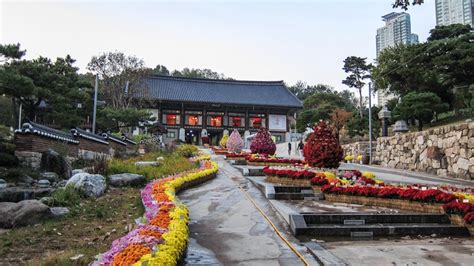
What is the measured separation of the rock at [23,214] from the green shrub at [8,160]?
507 cm

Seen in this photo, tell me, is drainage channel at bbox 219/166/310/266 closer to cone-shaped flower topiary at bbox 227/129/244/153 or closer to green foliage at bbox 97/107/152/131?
cone-shaped flower topiary at bbox 227/129/244/153

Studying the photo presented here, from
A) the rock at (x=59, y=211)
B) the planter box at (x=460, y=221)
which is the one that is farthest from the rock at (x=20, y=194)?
the planter box at (x=460, y=221)

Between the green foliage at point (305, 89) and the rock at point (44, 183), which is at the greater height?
the green foliage at point (305, 89)

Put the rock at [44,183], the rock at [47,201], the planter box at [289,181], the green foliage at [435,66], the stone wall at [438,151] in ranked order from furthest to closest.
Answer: the green foliage at [435,66] < the stone wall at [438,151] < the planter box at [289,181] < the rock at [44,183] < the rock at [47,201]

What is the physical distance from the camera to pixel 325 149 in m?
13.8

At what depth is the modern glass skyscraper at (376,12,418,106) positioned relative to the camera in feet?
127

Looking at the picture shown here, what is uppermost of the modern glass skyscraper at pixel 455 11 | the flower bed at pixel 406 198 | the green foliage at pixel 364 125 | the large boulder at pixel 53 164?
the modern glass skyscraper at pixel 455 11

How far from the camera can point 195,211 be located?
332 inches

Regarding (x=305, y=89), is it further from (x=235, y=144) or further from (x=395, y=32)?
(x=235, y=144)

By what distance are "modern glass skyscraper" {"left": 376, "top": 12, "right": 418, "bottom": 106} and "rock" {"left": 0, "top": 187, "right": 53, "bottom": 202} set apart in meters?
33.6

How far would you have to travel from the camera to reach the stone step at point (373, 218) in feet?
22.7

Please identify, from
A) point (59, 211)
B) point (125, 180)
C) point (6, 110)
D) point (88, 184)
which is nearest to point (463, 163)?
point (125, 180)

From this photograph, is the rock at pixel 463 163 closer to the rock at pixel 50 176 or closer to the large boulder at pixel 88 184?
the large boulder at pixel 88 184

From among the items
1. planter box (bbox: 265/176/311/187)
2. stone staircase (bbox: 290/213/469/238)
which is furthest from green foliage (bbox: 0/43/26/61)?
stone staircase (bbox: 290/213/469/238)
